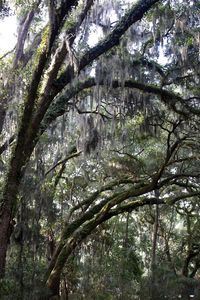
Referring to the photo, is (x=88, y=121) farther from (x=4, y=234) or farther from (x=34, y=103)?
(x=4, y=234)

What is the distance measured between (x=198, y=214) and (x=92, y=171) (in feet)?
15.7

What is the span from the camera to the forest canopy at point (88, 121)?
7.07 meters

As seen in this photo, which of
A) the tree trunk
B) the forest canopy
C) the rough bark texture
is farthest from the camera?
the forest canopy

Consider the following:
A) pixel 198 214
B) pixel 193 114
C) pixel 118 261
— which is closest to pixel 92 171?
pixel 118 261

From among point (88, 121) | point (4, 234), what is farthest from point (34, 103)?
point (88, 121)

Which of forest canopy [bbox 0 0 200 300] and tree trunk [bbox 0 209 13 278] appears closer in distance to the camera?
tree trunk [bbox 0 209 13 278]

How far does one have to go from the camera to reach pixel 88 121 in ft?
32.4

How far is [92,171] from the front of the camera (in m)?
15.0

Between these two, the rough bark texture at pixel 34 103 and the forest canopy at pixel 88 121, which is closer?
the rough bark texture at pixel 34 103

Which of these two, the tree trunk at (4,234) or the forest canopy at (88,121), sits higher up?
the forest canopy at (88,121)

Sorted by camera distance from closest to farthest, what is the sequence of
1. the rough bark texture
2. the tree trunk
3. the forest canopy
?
the tree trunk, the rough bark texture, the forest canopy

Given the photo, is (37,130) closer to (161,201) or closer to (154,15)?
(154,15)

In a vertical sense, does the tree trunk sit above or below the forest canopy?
below

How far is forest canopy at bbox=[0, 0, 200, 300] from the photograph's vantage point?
707 centimetres
